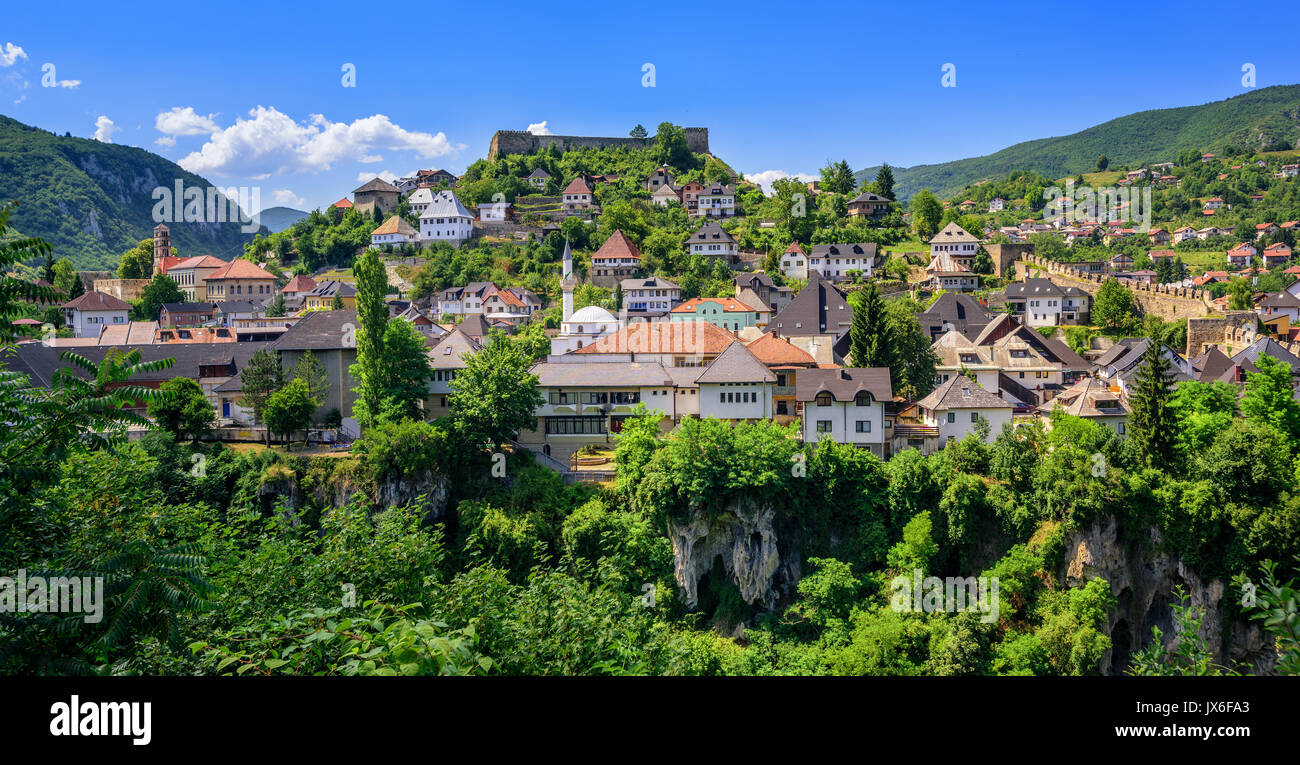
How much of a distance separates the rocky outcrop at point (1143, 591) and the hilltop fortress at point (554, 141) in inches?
3718

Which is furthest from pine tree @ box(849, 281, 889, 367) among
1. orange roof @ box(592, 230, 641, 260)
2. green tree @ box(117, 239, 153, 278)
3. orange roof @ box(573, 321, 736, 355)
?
green tree @ box(117, 239, 153, 278)

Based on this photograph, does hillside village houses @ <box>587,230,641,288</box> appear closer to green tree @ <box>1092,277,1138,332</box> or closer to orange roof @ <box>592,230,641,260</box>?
orange roof @ <box>592,230,641,260</box>

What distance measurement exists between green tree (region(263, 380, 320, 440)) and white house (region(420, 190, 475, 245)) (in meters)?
57.2

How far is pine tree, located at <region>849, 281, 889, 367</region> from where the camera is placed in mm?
43688

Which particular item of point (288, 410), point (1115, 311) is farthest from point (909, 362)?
point (1115, 311)

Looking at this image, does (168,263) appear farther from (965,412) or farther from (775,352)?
(965,412)

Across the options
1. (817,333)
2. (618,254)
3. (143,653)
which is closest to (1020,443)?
(817,333)

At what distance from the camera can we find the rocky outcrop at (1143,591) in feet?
103

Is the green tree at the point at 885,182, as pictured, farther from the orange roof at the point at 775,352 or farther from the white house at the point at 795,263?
the orange roof at the point at 775,352

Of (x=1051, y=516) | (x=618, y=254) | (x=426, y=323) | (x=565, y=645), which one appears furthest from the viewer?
(x=618, y=254)
